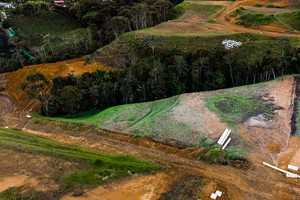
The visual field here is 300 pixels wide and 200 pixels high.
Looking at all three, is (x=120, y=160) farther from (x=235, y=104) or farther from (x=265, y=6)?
(x=265, y=6)

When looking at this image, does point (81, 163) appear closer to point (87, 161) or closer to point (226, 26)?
point (87, 161)

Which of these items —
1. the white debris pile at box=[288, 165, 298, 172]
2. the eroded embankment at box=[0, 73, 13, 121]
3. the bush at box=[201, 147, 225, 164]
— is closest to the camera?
the white debris pile at box=[288, 165, 298, 172]

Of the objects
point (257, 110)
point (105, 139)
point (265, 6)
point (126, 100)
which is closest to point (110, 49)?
point (126, 100)

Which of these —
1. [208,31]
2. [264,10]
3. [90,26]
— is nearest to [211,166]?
[208,31]

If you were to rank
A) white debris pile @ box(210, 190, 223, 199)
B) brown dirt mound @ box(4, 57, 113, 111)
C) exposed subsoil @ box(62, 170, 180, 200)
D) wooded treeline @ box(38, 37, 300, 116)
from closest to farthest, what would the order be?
1. white debris pile @ box(210, 190, 223, 199)
2. exposed subsoil @ box(62, 170, 180, 200)
3. wooded treeline @ box(38, 37, 300, 116)
4. brown dirt mound @ box(4, 57, 113, 111)

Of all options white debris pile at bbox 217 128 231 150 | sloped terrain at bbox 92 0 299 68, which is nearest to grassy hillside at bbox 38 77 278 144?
white debris pile at bbox 217 128 231 150

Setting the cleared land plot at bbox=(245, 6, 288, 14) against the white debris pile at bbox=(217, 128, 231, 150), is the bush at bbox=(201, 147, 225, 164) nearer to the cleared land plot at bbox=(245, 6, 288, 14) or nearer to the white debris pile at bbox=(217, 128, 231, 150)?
the white debris pile at bbox=(217, 128, 231, 150)
